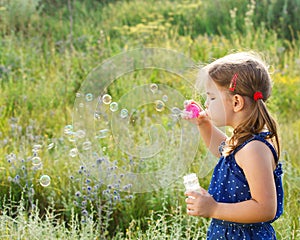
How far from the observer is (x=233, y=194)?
2.37m

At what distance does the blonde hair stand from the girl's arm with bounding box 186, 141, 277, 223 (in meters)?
0.08

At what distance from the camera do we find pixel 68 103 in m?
5.70

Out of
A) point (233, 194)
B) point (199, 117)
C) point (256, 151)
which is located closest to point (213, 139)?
point (199, 117)

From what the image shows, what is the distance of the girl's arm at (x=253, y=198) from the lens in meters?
2.17

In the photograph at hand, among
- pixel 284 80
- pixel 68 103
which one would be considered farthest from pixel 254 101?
pixel 284 80

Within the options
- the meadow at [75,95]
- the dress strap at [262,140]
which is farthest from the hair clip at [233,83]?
the meadow at [75,95]

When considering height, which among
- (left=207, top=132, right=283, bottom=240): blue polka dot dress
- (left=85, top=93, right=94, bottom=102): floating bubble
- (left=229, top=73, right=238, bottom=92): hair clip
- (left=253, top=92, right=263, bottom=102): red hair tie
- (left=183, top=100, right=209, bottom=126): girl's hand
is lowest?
(left=207, top=132, right=283, bottom=240): blue polka dot dress

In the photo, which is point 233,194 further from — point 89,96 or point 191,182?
point 89,96

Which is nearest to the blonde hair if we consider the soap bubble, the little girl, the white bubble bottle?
the little girl

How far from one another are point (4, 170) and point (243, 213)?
2.27m

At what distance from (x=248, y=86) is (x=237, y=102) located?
7 centimetres

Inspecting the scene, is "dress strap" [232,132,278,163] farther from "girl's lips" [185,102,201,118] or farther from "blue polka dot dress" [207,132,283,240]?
"girl's lips" [185,102,201,118]

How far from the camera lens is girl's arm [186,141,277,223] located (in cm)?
217

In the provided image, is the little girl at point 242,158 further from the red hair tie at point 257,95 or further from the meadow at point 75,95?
the meadow at point 75,95
